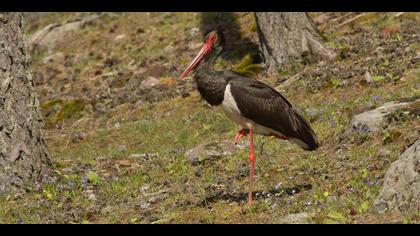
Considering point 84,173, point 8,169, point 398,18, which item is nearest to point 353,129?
point 84,173

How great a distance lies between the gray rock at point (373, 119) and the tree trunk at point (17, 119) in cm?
526

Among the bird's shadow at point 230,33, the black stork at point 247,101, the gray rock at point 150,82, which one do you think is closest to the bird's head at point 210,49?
the black stork at point 247,101

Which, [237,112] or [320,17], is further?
[320,17]

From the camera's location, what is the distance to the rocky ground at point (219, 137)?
8.67 m

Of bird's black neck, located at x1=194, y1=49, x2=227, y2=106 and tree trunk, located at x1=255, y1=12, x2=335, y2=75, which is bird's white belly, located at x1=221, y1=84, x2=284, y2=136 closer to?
bird's black neck, located at x1=194, y1=49, x2=227, y2=106

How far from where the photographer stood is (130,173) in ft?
38.8

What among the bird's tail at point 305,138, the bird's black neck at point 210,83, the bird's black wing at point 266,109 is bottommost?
the bird's tail at point 305,138

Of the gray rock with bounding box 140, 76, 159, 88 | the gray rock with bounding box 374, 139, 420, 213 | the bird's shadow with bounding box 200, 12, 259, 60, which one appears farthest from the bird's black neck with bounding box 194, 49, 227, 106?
the gray rock with bounding box 140, 76, 159, 88

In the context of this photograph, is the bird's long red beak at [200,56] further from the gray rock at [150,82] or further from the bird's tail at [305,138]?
the gray rock at [150,82]

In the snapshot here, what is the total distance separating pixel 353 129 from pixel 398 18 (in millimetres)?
8815

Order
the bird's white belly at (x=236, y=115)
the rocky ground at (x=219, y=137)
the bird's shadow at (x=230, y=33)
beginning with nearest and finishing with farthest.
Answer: the rocky ground at (x=219, y=137) → the bird's white belly at (x=236, y=115) → the bird's shadow at (x=230, y=33)

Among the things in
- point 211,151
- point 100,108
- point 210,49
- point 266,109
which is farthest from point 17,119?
point 100,108
